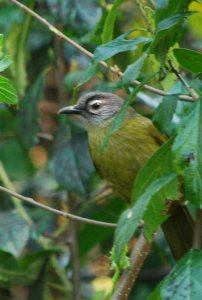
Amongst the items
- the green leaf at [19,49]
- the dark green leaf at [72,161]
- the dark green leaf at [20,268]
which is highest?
the green leaf at [19,49]

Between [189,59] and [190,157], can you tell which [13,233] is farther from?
[190,157]

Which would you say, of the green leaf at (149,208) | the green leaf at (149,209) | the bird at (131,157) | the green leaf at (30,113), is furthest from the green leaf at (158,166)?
the green leaf at (30,113)

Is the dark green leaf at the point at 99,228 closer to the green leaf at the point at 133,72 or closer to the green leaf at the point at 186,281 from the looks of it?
the green leaf at the point at 186,281

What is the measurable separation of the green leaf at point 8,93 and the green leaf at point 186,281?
69 cm

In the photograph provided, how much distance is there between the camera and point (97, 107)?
4.64 metres

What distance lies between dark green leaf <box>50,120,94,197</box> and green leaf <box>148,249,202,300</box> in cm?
212

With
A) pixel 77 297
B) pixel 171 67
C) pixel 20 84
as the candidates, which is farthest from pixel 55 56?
pixel 171 67

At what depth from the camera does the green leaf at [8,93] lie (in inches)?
106

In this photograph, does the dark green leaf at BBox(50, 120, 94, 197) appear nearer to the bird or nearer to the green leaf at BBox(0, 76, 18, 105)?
the bird

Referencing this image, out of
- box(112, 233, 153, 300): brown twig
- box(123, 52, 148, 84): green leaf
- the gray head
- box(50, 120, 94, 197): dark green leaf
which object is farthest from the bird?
box(123, 52, 148, 84): green leaf

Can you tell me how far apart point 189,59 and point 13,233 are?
80.8 inches

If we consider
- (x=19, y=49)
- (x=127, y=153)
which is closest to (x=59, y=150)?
(x=19, y=49)

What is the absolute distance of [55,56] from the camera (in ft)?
16.3

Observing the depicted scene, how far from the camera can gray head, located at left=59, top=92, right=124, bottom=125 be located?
4598 millimetres
